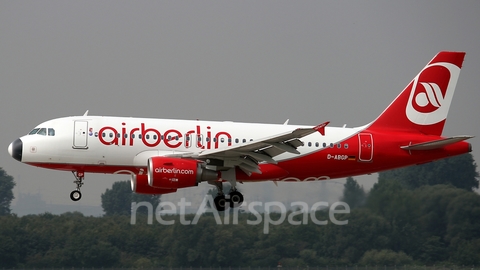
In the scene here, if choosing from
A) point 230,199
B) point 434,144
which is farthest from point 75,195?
point 434,144

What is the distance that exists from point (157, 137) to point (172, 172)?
2174 mm

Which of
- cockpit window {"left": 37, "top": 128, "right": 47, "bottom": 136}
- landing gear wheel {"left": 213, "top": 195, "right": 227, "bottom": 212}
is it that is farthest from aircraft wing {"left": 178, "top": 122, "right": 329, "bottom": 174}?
cockpit window {"left": 37, "top": 128, "right": 47, "bottom": 136}

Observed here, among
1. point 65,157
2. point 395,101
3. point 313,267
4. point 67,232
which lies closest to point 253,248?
point 313,267

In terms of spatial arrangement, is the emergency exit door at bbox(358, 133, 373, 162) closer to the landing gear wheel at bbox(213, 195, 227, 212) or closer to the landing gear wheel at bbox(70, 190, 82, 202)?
the landing gear wheel at bbox(213, 195, 227, 212)

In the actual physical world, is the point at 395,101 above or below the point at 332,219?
above

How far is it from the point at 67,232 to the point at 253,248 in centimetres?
1292

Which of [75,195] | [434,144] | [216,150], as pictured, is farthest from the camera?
[434,144]

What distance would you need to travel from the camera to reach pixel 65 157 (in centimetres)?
3728

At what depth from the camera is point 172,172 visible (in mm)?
36312

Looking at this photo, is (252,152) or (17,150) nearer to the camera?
(252,152)

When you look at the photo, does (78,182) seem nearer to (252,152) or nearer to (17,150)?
(17,150)

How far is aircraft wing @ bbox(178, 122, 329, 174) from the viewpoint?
115 ft

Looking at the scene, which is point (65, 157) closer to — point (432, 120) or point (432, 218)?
point (432, 120)

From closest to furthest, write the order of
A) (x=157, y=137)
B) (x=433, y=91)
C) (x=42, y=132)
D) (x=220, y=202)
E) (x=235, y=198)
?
(x=157, y=137) → (x=42, y=132) → (x=235, y=198) → (x=220, y=202) → (x=433, y=91)
